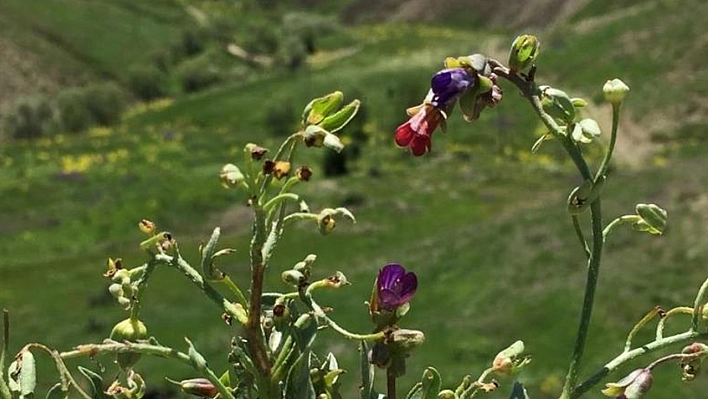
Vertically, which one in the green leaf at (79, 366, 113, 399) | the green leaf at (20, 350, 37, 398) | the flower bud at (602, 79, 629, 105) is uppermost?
the flower bud at (602, 79, 629, 105)

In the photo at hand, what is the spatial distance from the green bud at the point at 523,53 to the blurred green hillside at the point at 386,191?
69cm

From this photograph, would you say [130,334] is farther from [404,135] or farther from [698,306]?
[698,306]

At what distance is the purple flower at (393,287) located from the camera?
48.6 inches

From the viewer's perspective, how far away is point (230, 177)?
1042 mm

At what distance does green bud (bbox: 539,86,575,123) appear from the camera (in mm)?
A: 1134

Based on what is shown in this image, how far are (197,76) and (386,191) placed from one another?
43.3 metres

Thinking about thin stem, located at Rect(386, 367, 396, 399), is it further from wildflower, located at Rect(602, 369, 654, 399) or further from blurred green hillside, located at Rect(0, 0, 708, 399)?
blurred green hillside, located at Rect(0, 0, 708, 399)

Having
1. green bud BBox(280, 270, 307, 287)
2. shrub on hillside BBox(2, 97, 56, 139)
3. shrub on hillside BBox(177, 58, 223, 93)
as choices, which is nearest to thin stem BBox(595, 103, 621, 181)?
green bud BBox(280, 270, 307, 287)

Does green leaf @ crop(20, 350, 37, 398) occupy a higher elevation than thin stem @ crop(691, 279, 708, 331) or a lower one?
lower

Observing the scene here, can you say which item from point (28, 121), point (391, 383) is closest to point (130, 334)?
point (391, 383)

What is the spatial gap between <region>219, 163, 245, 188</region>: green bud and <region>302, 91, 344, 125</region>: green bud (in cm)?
11

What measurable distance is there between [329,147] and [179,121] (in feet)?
206

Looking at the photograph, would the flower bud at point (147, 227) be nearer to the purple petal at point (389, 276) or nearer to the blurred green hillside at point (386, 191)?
the purple petal at point (389, 276)

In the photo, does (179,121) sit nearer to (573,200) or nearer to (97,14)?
(97,14)
